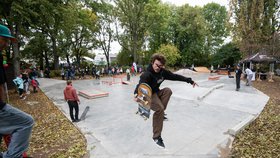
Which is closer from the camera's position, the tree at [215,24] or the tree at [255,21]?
the tree at [255,21]

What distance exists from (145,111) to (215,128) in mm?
3486

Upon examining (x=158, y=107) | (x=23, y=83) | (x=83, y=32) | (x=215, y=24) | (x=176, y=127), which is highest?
(x=215, y=24)

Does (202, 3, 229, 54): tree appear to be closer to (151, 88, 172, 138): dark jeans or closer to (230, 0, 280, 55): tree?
(230, 0, 280, 55): tree

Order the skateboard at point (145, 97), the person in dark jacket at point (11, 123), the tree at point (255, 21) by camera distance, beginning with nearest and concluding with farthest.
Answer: the person in dark jacket at point (11, 123)
the skateboard at point (145, 97)
the tree at point (255, 21)

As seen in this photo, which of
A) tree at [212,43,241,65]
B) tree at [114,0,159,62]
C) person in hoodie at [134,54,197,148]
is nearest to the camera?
person in hoodie at [134,54,197,148]

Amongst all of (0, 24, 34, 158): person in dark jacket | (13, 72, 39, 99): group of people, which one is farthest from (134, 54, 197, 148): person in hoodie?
(13, 72, 39, 99): group of people

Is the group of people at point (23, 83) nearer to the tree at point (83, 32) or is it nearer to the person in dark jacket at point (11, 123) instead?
the person in dark jacket at point (11, 123)

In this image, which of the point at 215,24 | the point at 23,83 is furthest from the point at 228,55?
the point at 23,83

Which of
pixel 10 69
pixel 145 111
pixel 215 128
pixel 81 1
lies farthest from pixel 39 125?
pixel 81 1

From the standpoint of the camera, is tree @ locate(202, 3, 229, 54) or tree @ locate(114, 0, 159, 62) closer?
tree @ locate(114, 0, 159, 62)

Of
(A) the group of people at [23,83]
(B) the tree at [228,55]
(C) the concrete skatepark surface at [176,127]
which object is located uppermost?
(B) the tree at [228,55]

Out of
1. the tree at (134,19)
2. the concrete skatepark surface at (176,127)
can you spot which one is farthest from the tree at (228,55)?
the concrete skatepark surface at (176,127)

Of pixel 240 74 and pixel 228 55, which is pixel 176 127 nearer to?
pixel 240 74

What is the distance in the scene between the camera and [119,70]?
2827cm
